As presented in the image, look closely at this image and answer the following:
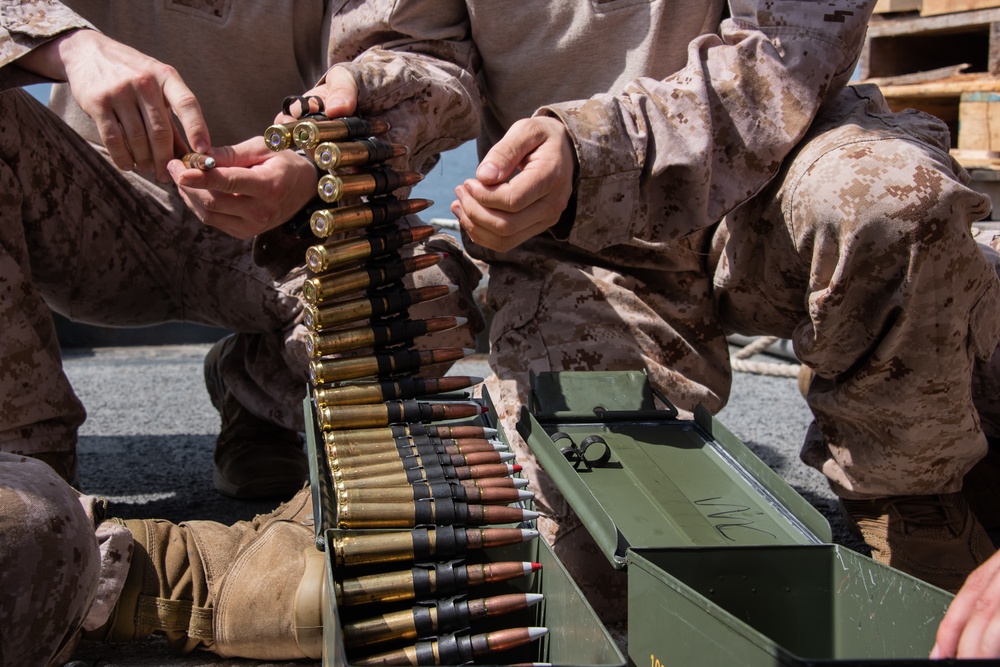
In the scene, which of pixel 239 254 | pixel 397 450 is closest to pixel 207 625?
pixel 397 450

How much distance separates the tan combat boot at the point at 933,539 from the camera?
252 centimetres

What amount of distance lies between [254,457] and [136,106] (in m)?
1.31

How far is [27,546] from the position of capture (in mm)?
1509

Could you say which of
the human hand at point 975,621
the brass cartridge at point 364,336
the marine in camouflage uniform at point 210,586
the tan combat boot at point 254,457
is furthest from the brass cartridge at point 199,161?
the human hand at point 975,621

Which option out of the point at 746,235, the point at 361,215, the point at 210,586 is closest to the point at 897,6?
the point at 746,235

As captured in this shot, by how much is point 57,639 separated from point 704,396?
5.84 feet

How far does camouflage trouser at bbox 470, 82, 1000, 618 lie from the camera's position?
2.26 meters

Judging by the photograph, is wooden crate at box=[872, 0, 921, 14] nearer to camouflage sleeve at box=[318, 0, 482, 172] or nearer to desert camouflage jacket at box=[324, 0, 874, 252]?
desert camouflage jacket at box=[324, 0, 874, 252]

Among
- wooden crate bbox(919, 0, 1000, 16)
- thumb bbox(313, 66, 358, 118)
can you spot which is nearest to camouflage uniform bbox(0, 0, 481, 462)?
thumb bbox(313, 66, 358, 118)

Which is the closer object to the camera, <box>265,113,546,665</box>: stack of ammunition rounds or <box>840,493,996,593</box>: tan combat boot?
<box>265,113,546,665</box>: stack of ammunition rounds

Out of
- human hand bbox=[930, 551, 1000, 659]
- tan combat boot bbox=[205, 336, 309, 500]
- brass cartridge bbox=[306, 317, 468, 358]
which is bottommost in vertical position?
tan combat boot bbox=[205, 336, 309, 500]

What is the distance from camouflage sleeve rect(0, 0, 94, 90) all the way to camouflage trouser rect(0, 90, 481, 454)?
0.32 ft

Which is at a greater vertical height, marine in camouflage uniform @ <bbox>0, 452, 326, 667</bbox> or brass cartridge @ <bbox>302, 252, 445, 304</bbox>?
brass cartridge @ <bbox>302, 252, 445, 304</bbox>

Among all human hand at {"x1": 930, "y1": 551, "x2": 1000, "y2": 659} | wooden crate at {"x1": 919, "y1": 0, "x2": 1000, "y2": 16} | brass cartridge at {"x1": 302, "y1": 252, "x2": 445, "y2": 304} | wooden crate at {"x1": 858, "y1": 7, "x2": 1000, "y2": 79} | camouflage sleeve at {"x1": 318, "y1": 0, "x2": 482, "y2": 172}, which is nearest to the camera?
human hand at {"x1": 930, "y1": 551, "x2": 1000, "y2": 659}
